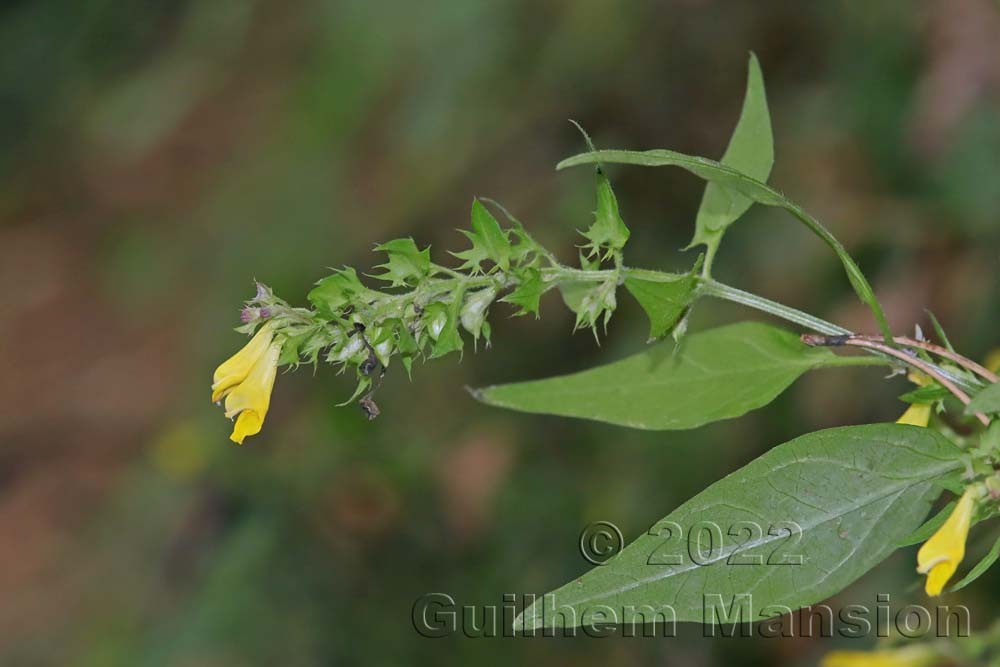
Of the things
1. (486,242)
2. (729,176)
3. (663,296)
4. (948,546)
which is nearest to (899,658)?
(948,546)

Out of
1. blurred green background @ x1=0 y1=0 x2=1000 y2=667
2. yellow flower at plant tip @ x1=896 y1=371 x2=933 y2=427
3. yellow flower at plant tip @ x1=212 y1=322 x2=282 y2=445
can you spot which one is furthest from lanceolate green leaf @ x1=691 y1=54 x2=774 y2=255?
blurred green background @ x1=0 y1=0 x2=1000 y2=667

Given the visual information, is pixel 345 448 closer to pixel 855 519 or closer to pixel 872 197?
pixel 872 197

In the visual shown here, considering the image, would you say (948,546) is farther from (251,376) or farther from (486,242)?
(251,376)

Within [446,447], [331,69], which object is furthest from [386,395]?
[331,69]

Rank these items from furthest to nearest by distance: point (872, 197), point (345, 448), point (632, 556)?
1. point (345, 448)
2. point (872, 197)
3. point (632, 556)

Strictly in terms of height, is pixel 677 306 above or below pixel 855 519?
above

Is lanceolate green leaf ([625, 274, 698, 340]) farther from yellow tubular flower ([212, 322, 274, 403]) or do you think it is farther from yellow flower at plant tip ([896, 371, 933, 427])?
yellow tubular flower ([212, 322, 274, 403])

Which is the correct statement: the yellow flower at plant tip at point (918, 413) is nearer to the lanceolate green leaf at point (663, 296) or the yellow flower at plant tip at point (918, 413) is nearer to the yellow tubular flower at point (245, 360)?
the lanceolate green leaf at point (663, 296)

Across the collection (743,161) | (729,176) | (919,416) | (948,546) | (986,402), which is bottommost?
(948,546)
